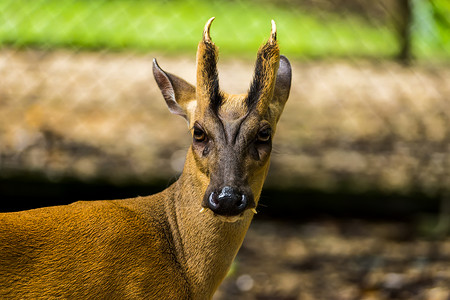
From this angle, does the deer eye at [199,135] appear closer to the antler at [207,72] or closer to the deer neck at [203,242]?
the antler at [207,72]

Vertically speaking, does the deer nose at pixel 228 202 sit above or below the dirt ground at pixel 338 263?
above

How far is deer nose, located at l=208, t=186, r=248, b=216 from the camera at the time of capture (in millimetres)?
3516

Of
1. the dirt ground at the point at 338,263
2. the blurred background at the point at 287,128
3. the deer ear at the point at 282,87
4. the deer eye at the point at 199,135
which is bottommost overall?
the dirt ground at the point at 338,263

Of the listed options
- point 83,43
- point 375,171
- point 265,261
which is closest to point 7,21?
point 83,43

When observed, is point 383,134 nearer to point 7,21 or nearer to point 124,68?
point 124,68

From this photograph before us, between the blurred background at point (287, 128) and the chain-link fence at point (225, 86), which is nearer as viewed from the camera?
A: the blurred background at point (287, 128)

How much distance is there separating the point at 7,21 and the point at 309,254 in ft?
14.6

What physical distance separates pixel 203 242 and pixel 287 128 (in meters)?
6.05

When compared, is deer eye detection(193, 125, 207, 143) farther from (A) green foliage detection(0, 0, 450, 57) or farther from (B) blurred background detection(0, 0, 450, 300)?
(A) green foliage detection(0, 0, 450, 57)

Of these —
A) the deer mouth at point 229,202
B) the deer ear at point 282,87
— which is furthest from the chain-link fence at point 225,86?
the deer mouth at point 229,202

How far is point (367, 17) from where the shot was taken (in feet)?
29.1

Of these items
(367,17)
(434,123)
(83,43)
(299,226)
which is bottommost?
(299,226)

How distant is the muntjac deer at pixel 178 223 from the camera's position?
3547mm

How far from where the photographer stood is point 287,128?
33.0 ft
